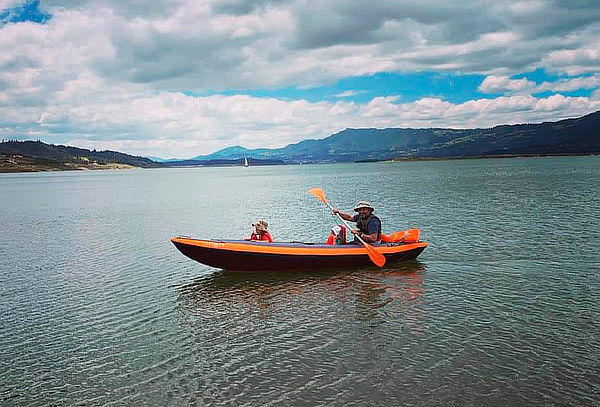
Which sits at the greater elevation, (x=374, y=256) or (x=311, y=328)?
→ (x=374, y=256)

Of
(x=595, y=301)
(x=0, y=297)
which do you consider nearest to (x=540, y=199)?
(x=595, y=301)

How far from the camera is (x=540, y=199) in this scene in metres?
43.3

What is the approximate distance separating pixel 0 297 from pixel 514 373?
53.0 ft

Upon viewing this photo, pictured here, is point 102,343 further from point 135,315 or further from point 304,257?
point 304,257

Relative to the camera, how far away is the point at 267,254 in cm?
1892

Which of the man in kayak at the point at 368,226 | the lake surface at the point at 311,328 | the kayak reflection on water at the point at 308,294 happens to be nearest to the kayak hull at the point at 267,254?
the kayak reflection on water at the point at 308,294

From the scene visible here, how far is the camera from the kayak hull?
61.8 ft

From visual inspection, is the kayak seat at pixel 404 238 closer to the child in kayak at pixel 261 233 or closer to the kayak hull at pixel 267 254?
the kayak hull at pixel 267 254

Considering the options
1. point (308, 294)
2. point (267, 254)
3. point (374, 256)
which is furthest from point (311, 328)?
point (374, 256)

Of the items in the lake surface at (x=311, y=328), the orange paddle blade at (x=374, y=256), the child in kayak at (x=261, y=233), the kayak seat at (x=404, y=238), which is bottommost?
the lake surface at (x=311, y=328)

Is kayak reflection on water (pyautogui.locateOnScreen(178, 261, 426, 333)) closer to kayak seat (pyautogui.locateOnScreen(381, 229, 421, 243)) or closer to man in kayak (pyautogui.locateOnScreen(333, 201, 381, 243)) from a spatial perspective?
kayak seat (pyautogui.locateOnScreen(381, 229, 421, 243))

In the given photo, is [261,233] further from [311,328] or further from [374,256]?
[311,328]

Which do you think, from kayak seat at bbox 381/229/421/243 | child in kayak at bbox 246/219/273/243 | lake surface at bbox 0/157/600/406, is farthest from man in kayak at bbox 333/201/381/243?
child in kayak at bbox 246/219/273/243

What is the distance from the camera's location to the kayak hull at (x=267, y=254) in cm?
1884
